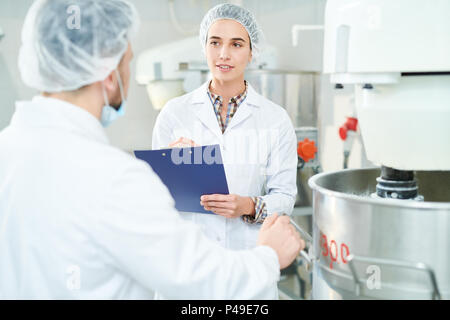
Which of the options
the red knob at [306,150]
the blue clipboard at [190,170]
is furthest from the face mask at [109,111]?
the red knob at [306,150]

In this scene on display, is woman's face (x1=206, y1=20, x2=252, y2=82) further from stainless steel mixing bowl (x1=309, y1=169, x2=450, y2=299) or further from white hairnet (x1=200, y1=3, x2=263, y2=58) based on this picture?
stainless steel mixing bowl (x1=309, y1=169, x2=450, y2=299)

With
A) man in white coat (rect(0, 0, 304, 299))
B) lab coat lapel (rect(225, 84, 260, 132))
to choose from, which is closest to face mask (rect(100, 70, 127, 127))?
man in white coat (rect(0, 0, 304, 299))

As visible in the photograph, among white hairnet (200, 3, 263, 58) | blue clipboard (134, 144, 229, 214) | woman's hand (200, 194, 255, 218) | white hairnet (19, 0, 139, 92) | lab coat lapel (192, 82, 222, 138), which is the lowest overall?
woman's hand (200, 194, 255, 218)

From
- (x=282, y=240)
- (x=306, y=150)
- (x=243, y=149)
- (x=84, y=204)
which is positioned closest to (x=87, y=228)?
(x=84, y=204)

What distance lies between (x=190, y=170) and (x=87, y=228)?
19.3 inches

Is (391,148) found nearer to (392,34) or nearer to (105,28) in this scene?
(392,34)

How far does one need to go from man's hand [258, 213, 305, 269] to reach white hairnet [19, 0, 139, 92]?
0.41m

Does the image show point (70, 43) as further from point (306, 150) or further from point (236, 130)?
point (306, 150)

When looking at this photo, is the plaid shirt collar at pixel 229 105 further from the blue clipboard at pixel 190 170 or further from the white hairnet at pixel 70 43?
the white hairnet at pixel 70 43

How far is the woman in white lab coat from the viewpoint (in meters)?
1.32

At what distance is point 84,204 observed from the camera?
65 centimetres
